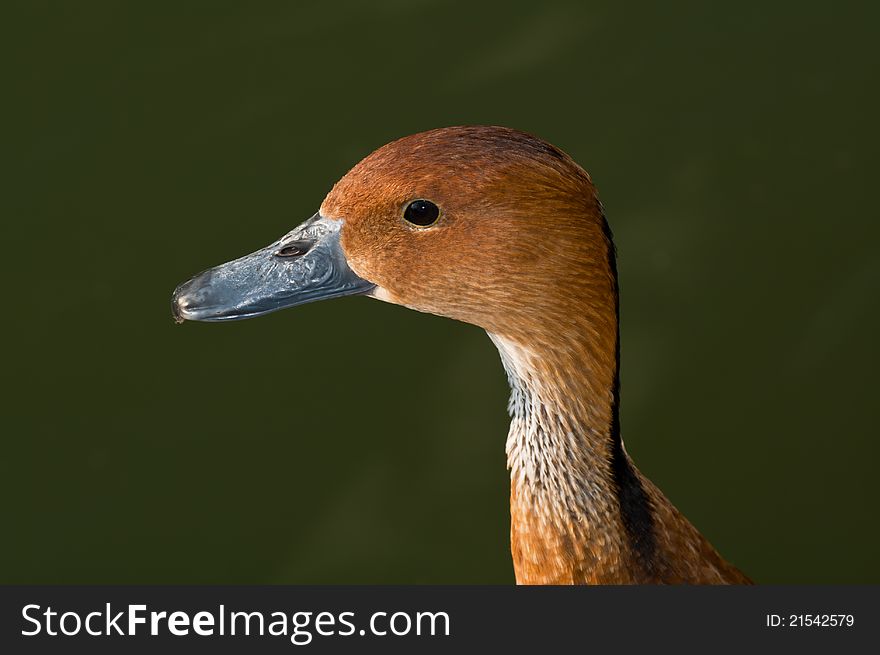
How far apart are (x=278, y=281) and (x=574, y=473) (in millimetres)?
805

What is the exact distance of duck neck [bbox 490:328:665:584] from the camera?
2.46m

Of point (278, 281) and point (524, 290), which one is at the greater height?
point (278, 281)

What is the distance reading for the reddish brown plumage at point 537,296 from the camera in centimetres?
229

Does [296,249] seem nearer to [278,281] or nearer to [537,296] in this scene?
[278,281]

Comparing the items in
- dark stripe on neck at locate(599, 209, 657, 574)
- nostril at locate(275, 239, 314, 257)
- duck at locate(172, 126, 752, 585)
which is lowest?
dark stripe on neck at locate(599, 209, 657, 574)

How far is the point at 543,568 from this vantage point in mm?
2674

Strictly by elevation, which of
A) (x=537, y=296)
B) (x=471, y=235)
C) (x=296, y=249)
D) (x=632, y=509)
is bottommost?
(x=632, y=509)

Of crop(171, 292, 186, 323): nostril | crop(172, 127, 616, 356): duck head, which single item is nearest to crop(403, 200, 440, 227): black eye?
crop(172, 127, 616, 356): duck head

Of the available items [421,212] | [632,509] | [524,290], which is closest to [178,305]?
[421,212]

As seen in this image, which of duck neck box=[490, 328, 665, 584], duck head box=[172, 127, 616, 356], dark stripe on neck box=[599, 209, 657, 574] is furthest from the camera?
dark stripe on neck box=[599, 209, 657, 574]

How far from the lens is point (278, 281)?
2.54 metres

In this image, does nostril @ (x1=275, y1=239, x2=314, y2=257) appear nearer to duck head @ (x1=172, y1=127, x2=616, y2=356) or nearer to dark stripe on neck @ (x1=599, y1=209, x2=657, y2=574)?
duck head @ (x1=172, y1=127, x2=616, y2=356)

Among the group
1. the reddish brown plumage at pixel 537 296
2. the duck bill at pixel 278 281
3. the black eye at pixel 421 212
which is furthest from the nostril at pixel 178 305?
the black eye at pixel 421 212

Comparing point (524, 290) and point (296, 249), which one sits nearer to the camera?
point (524, 290)
